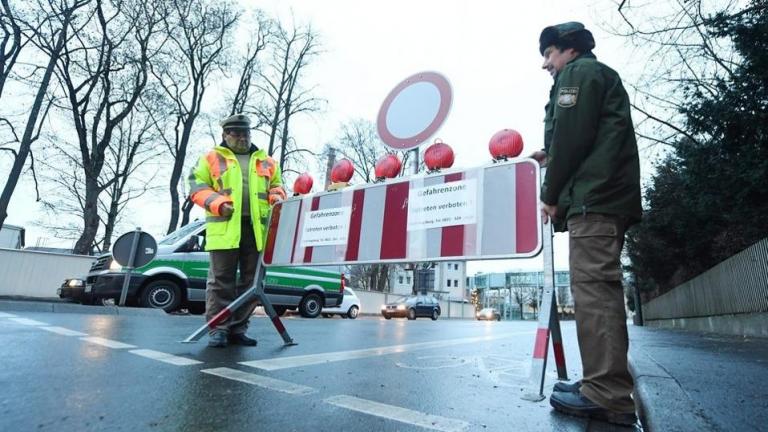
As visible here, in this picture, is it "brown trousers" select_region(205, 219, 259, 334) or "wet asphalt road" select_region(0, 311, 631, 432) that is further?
"brown trousers" select_region(205, 219, 259, 334)

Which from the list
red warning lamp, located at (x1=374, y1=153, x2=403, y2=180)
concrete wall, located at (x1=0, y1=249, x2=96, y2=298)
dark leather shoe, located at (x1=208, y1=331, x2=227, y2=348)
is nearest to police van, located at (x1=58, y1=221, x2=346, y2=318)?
concrete wall, located at (x1=0, y1=249, x2=96, y2=298)

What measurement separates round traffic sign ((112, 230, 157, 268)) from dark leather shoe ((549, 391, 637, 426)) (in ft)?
29.6

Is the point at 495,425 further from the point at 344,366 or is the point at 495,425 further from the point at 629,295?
the point at 629,295

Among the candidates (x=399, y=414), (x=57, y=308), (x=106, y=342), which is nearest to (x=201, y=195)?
(x=106, y=342)

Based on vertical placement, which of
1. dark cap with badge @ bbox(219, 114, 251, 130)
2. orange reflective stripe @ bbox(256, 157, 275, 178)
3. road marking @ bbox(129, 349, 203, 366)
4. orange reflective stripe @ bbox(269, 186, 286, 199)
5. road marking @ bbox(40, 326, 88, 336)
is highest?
dark cap with badge @ bbox(219, 114, 251, 130)

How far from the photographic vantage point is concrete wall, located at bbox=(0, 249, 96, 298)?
600 inches

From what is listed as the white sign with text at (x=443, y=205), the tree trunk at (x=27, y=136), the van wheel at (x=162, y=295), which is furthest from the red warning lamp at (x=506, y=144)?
the tree trunk at (x=27, y=136)

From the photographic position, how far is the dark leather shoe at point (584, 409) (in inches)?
80.3

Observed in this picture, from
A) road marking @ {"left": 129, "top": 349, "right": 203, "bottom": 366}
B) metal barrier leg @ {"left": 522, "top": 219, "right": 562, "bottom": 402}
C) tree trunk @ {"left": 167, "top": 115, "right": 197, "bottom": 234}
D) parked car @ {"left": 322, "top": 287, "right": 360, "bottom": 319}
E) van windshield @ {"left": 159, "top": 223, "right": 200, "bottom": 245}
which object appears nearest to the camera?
metal barrier leg @ {"left": 522, "top": 219, "right": 562, "bottom": 402}

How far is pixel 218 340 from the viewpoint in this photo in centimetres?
409

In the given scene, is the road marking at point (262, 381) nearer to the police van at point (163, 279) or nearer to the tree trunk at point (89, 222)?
the police van at point (163, 279)

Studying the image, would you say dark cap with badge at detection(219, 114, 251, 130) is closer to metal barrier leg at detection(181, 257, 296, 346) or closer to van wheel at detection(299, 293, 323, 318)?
metal barrier leg at detection(181, 257, 296, 346)

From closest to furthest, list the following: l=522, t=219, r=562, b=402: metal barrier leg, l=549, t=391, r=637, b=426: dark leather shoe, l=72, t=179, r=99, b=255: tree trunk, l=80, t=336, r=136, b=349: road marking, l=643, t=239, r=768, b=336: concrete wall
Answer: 1. l=549, t=391, r=637, b=426: dark leather shoe
2. l=522, t=219, r=562, b=402: metal barrier leg
3. l=80, t=336, r=136, b=349: road marking
4. l=643, t=239, r=768, b=336: concrete wall
5. l=72, t=179, r=99, b=255: tree trunk

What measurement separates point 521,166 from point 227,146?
2.87 meters
